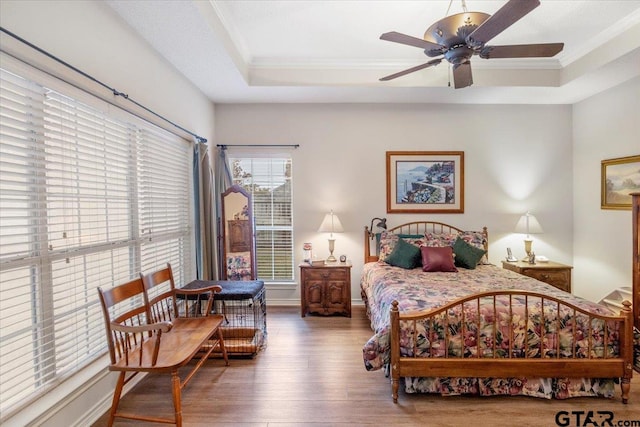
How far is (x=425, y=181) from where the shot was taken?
14.2ft

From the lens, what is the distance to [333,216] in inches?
160

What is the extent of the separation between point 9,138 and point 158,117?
4.37 ft

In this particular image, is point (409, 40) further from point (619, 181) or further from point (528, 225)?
point (619, 181)

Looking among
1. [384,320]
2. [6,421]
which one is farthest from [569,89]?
[6,421]

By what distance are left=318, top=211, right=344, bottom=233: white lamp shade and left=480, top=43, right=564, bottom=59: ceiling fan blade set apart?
239 cm

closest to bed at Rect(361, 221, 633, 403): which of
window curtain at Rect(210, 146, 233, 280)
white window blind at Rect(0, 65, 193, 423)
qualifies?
white window blind at Rect(0, 65, 193, 423)

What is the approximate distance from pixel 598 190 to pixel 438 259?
2438 millimetres

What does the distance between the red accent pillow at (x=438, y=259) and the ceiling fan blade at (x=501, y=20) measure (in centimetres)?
217

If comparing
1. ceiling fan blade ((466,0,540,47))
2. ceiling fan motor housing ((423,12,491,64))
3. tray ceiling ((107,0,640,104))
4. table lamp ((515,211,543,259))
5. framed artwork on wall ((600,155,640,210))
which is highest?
tray ceiling ((107,0,640,104))

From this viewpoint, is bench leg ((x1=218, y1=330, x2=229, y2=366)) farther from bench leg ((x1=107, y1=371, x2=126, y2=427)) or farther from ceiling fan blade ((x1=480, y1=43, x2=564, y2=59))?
ceiling fan blade ((x1=480, y1=43, x2=564, y2=59))

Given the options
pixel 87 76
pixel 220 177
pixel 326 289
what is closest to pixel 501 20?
pixel 87 76

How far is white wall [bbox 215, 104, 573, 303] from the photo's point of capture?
14.1 ft

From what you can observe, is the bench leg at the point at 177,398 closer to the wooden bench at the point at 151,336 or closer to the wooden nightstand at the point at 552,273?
the wooden bench at the point at 151,336

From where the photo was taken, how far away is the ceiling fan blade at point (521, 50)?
2136 millimetres
